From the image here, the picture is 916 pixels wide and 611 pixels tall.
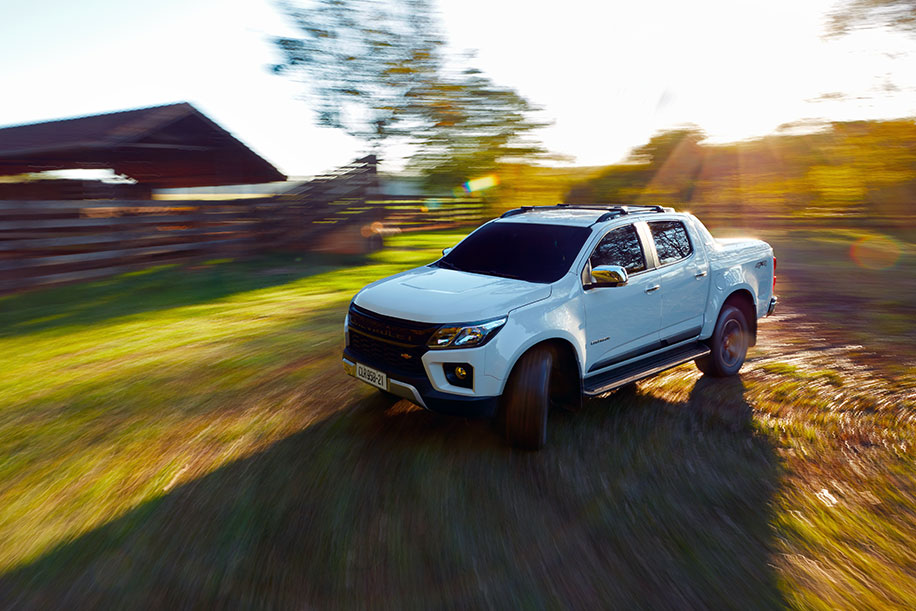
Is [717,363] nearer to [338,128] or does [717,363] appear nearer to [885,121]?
[885,121]

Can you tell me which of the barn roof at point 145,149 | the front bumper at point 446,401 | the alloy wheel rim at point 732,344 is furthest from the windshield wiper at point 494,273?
the barn roof at point 145,149

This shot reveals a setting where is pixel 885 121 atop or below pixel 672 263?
atop

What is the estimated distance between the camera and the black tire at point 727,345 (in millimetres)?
6445

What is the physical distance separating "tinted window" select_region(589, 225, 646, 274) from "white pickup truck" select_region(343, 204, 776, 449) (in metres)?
0.01

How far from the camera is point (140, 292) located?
12.3 meters

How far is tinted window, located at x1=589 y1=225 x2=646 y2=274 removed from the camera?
544 centimetres

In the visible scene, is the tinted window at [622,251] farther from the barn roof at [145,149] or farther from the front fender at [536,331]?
the barn roof at [145,149]

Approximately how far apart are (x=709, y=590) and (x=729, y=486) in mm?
1213

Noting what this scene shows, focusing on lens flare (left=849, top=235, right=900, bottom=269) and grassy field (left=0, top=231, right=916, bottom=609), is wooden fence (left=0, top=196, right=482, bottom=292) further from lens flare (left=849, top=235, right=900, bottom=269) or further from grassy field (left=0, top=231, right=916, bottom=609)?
lens flare (left=849, top=235, right=900, bottom=269)

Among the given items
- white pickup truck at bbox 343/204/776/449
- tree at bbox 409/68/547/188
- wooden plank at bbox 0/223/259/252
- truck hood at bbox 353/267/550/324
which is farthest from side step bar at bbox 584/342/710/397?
tree at bbox 409/68/547/188

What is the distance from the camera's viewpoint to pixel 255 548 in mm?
3506

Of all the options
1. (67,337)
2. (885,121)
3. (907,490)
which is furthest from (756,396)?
(885,121)

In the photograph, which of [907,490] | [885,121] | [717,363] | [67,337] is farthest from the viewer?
[885,121]

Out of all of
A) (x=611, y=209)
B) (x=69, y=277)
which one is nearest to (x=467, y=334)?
(x=611, y=209)
